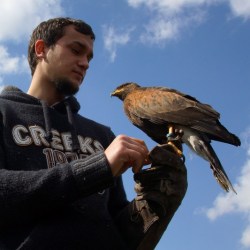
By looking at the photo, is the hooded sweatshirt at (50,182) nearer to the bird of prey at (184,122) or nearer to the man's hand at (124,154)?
the man's hand at (124,154)

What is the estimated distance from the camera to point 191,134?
588 cm

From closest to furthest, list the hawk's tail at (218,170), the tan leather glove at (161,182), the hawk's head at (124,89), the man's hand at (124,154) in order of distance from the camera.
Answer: the man's hand at (124,154) < the tan leather glove at (161,182) < the hawk's tail at (218,170) < the hawk's head at (124,89)

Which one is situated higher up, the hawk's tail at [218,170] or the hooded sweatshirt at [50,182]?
the hawk's tail at [218,170]

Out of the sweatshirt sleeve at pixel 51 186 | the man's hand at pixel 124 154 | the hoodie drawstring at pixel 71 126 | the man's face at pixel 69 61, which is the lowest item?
the sweatshirt sleeve at pixel 51 186

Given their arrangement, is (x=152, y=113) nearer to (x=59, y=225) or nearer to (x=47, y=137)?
(x=47, y=137)

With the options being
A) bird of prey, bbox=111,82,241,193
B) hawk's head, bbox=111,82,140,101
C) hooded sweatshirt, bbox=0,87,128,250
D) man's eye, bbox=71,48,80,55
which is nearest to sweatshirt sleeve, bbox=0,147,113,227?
hooded sweatshirt, bbox=0,87,128,250

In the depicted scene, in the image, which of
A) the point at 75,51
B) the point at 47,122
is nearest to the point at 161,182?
the point at 47,122

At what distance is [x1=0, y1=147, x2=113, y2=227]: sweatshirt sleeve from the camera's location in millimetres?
2613

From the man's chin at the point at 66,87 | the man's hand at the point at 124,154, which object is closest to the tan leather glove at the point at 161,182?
the man's hand at the point at 124,154

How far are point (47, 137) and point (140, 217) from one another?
895 mm

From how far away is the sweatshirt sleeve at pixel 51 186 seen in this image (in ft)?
8.57

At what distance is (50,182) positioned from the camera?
2633 millimetres

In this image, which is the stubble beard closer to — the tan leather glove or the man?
the man

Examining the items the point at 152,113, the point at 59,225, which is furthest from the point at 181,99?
the point at 59,225
